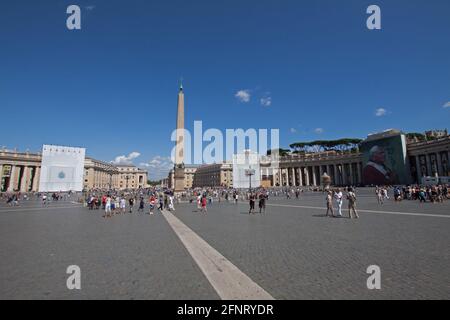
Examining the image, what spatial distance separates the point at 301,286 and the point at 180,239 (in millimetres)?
5458

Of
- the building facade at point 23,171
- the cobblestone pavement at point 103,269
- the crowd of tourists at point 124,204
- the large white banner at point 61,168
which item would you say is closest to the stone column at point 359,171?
the crowd of tourists at point 124,204

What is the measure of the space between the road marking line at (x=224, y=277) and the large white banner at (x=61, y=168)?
73.2 meters

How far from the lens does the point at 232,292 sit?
423 cm

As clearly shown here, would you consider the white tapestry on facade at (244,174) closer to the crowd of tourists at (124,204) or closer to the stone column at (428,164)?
the stone column at (428,164)

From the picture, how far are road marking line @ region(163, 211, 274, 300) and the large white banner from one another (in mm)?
73221

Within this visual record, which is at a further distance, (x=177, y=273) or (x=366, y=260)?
(x=366, y=260)

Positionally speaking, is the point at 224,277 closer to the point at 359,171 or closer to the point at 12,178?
the point at 359,171

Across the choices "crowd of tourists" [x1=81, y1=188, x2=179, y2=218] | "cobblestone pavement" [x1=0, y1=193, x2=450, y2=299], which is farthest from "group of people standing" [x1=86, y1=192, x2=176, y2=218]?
"cobblestone pavement" [x1=0, y1=193, x2=450, y2=299]

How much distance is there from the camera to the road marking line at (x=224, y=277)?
13.5 feet

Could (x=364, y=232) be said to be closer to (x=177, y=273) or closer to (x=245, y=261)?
(x=245, y=261)

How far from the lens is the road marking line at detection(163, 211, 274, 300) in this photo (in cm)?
412
